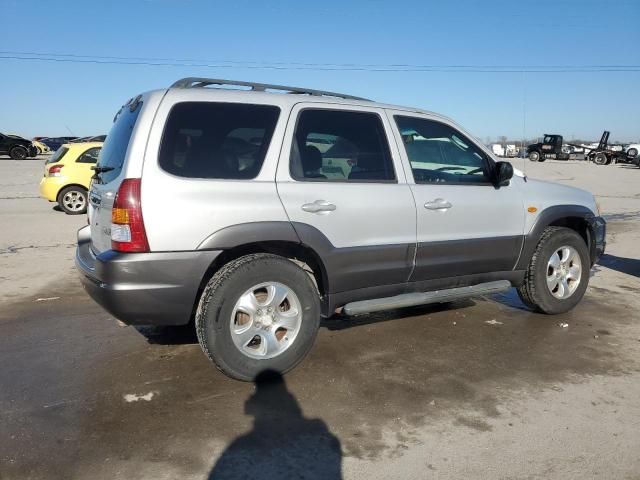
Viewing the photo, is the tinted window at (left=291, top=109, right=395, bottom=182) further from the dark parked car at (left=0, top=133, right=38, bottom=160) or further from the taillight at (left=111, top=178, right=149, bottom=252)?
the dark parked car at (left=0, top=133, right=38, bottom=160)

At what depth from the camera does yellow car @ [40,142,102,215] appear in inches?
456

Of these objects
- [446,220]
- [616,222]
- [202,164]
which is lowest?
[616,222]

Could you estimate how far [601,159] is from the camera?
3803 cm

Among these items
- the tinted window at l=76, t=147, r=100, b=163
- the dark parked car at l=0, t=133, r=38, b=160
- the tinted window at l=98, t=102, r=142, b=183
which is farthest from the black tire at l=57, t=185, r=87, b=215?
the dark parked car at l=0, t=133, r=38, b=160

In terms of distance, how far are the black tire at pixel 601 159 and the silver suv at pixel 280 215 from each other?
126 ft

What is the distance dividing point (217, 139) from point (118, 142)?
74cm

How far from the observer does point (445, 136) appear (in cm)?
445

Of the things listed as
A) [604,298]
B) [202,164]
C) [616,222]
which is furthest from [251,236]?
[616,222]

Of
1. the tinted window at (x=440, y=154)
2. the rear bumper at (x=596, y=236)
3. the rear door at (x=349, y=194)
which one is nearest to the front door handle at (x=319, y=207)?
the rear door at (x=349, y=194)

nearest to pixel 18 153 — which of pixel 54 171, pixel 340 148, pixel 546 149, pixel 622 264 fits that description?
pixel 54 171

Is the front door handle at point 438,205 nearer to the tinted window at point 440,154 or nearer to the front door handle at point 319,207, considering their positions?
the tinted window at point 440,154

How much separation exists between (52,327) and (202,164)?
2473mm

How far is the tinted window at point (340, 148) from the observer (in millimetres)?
3701

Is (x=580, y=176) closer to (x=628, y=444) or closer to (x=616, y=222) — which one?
(x=616, y=222)
